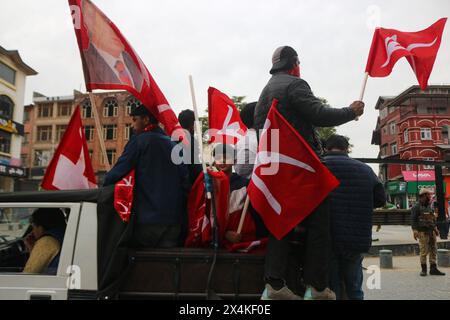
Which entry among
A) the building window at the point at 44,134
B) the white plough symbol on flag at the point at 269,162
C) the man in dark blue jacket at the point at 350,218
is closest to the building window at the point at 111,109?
the building window at the point at 44,134

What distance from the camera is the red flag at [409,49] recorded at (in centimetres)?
349

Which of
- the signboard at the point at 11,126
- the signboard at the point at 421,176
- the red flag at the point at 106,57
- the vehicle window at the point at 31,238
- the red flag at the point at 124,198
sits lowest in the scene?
the vehicle window at the point at 31,238

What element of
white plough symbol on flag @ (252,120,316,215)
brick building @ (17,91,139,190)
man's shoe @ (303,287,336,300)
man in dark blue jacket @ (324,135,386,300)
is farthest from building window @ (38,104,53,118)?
man's shoe @ (303,287,336,300)

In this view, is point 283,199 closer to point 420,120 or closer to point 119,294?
point 119,294

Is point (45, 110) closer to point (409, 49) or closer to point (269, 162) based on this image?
point (409, 49)

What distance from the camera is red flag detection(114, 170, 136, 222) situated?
8.51 feet

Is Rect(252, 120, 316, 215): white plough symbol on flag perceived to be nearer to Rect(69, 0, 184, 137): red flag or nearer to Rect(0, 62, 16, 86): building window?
Rect(69, 0, 184, 137): red flag

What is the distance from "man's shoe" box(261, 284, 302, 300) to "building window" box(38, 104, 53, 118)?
2057 inches

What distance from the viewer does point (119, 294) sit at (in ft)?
8.14

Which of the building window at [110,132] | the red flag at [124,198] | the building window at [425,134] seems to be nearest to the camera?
the red flag at [124,198]

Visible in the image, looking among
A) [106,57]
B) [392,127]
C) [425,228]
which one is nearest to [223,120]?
→ [106,57]

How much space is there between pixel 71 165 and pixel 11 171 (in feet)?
115

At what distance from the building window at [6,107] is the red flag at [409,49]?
119 ft

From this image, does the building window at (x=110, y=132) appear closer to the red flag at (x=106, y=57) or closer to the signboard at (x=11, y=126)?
the signboard at (x=11, y=126)
